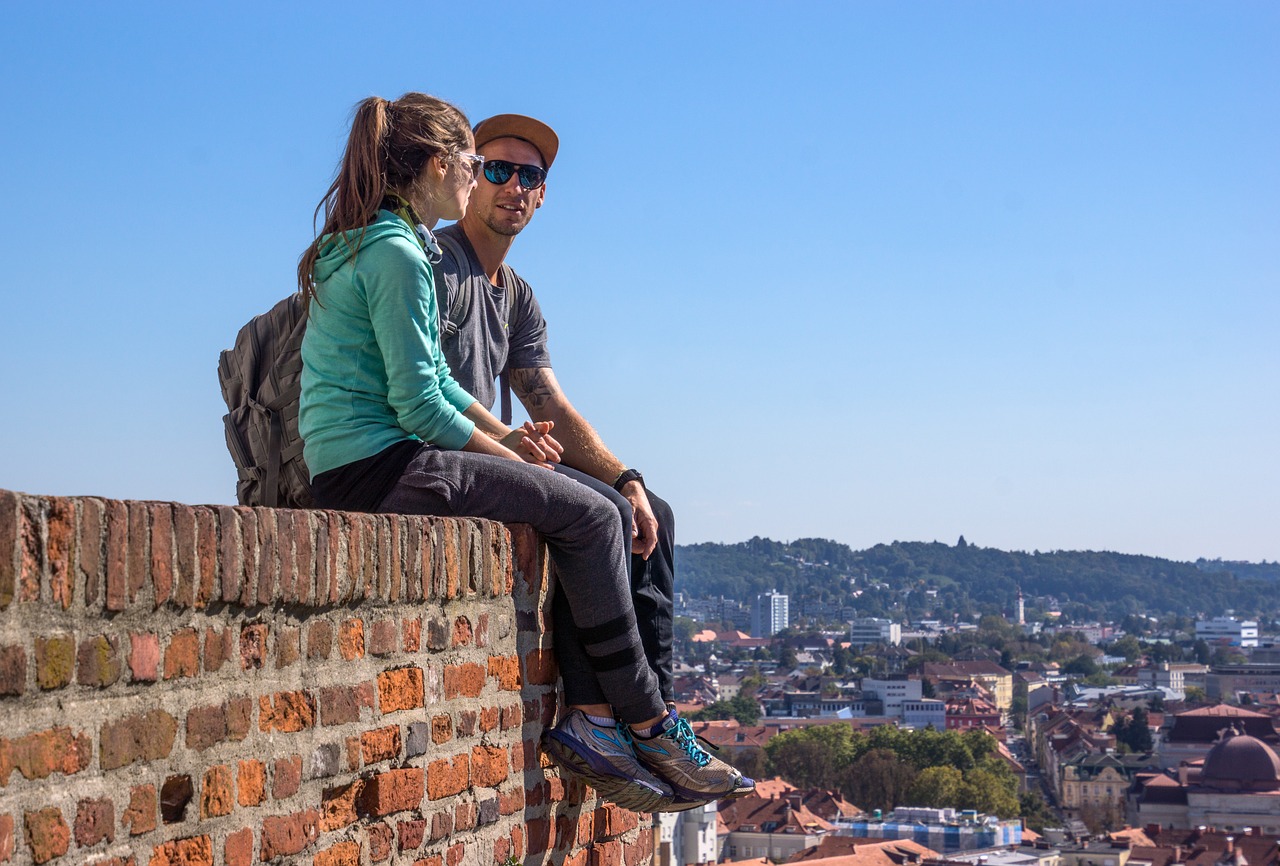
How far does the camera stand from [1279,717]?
9038 centimetres

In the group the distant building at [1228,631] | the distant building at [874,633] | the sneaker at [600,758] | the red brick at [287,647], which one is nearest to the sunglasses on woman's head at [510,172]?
the sneaker at [600,758]

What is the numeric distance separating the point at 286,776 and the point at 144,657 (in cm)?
40

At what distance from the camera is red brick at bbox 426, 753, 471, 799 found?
8.99 ft

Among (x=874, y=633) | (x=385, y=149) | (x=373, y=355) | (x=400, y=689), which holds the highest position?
(x=385, y=149)

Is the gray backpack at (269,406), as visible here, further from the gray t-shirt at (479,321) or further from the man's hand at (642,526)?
the man's hand at (642,526)

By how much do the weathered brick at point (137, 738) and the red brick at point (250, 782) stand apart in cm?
17

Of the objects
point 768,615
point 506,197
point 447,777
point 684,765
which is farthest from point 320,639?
point 768,615

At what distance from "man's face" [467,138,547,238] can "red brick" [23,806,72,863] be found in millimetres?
2182

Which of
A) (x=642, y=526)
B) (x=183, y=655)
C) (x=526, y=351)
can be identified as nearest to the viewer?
(x=183, y=655)

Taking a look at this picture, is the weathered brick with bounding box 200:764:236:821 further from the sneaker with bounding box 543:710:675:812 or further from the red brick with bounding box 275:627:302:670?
A: the sneaker with bounding box 543:710:675:812

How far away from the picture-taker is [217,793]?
2.11 m

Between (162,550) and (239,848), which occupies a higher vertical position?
(162,550)

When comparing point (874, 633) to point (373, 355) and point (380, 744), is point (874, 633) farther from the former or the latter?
point (380, 744)

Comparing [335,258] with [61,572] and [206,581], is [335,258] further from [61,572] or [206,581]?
[61,572]
